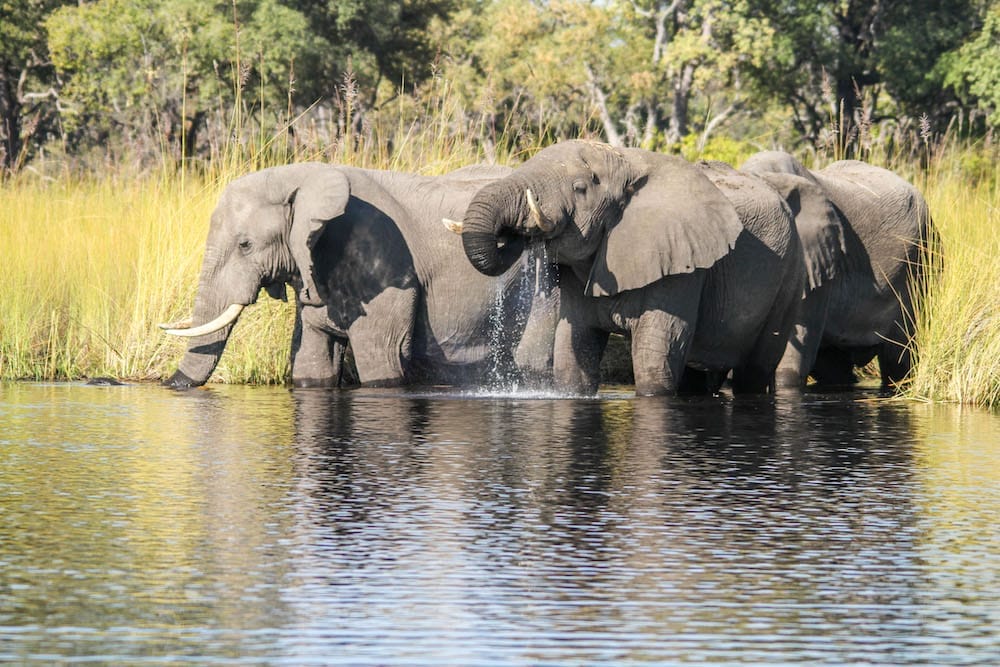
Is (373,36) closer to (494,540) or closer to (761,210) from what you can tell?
(761,210)

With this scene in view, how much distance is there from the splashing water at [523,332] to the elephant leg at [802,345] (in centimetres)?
187

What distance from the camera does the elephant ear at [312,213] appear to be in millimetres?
12438

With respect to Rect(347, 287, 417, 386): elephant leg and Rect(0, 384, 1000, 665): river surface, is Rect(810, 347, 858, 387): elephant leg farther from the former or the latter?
Rect(0, 384, 1000, 665): river surface

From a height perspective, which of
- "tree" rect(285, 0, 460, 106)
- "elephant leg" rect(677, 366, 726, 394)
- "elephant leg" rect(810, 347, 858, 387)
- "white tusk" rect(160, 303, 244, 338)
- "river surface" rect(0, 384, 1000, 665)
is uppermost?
"tree" rect(285, 0, 460, 106)

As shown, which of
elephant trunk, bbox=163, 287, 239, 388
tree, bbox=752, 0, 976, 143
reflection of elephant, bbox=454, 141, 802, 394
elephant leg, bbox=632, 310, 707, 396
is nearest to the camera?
reflection of elephant, bbox=454, 141, 802, 394

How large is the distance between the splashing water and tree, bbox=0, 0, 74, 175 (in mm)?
20922

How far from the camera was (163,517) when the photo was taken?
6.90 meters

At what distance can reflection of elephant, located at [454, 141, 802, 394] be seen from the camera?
11438 millimetres

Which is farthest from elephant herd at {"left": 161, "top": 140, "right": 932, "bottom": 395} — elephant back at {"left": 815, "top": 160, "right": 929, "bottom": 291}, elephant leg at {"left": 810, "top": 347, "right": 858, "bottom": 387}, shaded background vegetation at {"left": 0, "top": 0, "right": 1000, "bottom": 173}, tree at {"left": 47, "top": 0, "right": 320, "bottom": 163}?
tree at {"left": 47, "top": 0, "right": 320, "bottom": 163}

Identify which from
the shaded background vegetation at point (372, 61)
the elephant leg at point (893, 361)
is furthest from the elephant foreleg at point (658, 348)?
the shaded background vegetation at point (372, 61)

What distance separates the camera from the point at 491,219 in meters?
11.3

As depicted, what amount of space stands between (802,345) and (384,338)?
123 inches

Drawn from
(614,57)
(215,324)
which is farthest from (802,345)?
(614,57)

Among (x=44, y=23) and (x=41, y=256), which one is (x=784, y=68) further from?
(x=41, y=256)
